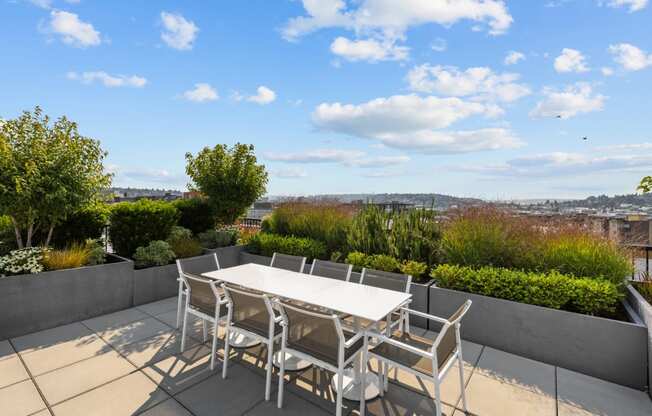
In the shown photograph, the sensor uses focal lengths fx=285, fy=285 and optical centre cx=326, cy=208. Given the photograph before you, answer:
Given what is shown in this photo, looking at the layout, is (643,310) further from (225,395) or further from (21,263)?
(21,263)

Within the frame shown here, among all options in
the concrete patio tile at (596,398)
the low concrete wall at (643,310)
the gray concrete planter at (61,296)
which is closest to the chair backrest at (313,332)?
the concrete patio tile at (596,398)

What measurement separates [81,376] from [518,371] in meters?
3.83

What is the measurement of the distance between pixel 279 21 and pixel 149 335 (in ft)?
19.0

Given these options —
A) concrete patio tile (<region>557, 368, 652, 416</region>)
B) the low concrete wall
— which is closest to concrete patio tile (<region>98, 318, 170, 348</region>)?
concrete patio tile (<region>557, 368, 652, 416</region>)

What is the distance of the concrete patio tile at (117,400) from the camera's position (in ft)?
6.50

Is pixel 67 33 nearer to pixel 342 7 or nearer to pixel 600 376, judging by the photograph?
pixel 342 7

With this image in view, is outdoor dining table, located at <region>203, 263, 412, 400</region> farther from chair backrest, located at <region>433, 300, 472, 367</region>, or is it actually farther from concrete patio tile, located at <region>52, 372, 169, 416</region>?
concrete patio tile, located at <region>52, 372, 169, 416</region>

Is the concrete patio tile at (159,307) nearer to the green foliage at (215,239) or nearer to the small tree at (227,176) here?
the green foliage at (215,239)

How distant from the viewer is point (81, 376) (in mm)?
2402

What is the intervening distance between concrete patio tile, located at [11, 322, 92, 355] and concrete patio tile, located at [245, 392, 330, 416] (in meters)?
2.46

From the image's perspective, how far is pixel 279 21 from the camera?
5.67m

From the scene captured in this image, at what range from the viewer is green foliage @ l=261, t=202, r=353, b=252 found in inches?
201

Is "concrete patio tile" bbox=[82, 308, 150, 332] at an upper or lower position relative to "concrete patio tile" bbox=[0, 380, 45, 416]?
lower

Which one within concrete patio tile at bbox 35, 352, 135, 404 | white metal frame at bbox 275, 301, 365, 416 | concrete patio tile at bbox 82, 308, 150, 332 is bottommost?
concrete patio tile at bbox 82, 308, 150, 332
